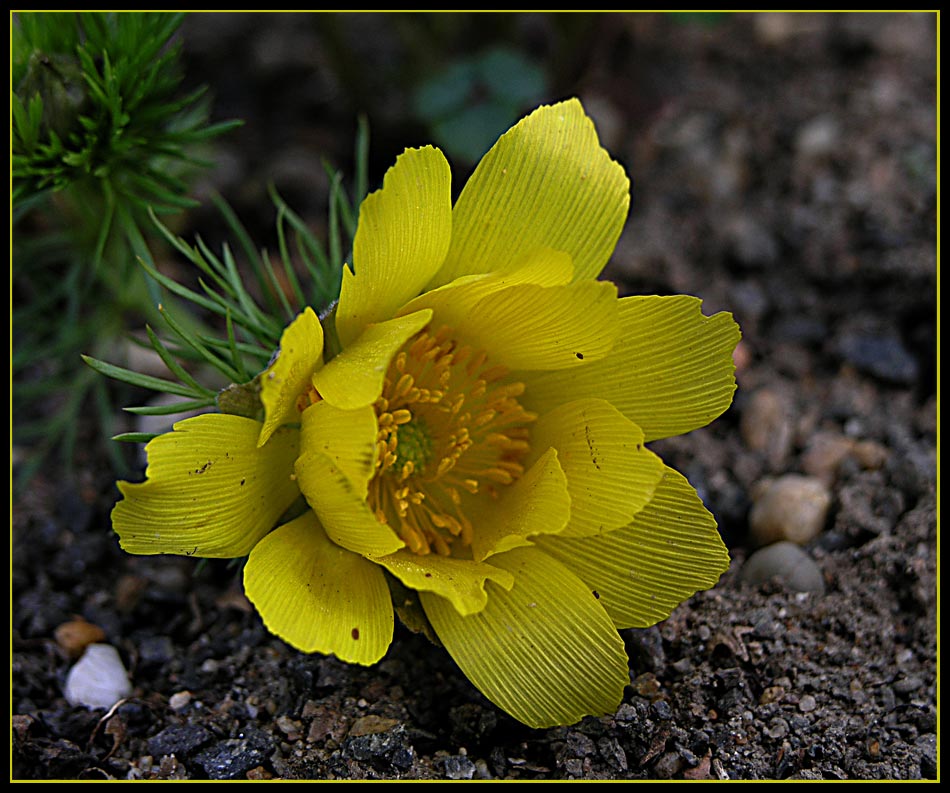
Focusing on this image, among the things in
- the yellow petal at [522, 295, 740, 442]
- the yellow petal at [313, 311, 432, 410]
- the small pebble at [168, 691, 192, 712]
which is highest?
the yellow petal at [313, 311, 432, 410]

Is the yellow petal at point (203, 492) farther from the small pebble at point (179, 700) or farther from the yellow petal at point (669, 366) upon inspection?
the yellow petal at point (669, 366)

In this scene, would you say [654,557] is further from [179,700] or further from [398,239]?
[179,700]

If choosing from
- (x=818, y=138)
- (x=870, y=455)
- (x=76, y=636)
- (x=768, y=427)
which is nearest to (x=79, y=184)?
(x=76, y=636)

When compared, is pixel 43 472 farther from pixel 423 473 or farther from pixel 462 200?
pixel 462 200

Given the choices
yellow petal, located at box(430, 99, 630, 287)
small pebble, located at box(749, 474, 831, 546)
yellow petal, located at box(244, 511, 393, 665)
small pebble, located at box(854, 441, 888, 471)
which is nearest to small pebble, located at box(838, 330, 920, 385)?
small pebble, located at box(854, 441, 888, 471)

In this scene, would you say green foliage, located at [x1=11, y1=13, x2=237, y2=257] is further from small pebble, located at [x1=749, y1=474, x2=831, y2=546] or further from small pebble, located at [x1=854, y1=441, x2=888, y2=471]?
small pebble, located at [x1=854, y1=441, x2=888, y2=471]

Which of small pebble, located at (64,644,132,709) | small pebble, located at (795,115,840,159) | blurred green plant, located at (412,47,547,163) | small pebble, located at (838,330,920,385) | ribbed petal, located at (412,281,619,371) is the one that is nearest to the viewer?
ribbed petal, located at (412,281,619,371)

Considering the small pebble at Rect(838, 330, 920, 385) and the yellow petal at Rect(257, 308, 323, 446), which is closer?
the yellow petal at Rect(257, 308, 323, 446)

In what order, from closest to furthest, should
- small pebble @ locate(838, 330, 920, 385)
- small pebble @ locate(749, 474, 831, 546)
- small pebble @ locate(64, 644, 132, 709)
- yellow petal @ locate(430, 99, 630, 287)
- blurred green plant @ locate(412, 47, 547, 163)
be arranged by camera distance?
yellow petal @ locate(430, 99, 630, 287)
small pebble @ locate(64, 644, 132, 709)
small pebble @ locate(749, 474, 831, 546)
small pebble @ locate(838, 330, 920, 385)
blurred green plant @ locate(412, 47, 547, 163)
